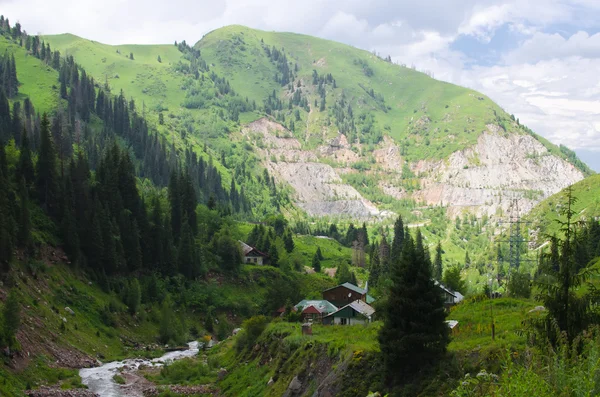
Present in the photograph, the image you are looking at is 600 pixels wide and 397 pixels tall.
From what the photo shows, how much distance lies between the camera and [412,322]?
1550 inches

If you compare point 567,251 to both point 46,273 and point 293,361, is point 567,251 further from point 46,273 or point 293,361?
point 46,273

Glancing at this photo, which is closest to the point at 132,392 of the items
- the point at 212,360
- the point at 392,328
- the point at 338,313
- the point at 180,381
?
the point at 180,381

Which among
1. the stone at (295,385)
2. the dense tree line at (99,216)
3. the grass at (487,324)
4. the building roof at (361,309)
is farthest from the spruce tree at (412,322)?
the dense tree line at (99,216)

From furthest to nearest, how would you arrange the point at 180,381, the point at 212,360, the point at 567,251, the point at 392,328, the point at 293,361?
the point at 212,360 → the point at 180,381 → the point at 293,361 → the point at 392,328 → the point at 567,251

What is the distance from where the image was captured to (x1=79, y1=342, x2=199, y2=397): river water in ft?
202

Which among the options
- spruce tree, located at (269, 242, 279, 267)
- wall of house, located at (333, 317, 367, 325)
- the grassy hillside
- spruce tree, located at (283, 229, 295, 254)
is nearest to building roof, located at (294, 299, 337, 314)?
wall of house, located at (333, 317, 367, 325)

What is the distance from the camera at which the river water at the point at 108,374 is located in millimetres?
61625

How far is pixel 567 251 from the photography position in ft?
96.8

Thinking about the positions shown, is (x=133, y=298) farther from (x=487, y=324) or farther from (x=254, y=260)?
(x=487, y=324)

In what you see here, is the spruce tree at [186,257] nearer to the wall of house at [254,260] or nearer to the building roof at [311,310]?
the wall of house at [254,260]

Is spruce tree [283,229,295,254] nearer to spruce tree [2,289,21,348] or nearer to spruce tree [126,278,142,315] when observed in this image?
spruce tree [126,278,142,315]

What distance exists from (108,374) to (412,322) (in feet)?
135

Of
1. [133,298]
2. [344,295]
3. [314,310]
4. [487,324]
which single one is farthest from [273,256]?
[487,324]

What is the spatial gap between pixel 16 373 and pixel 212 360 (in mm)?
26423
